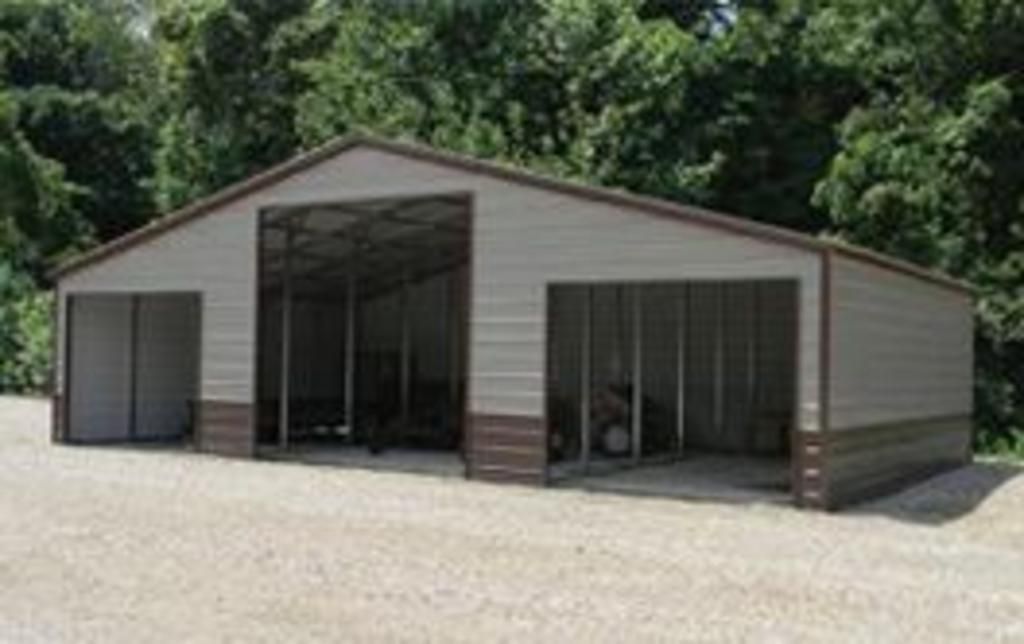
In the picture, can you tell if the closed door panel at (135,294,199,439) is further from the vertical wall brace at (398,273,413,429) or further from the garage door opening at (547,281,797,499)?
the garage door opening at (547,281,797,499)

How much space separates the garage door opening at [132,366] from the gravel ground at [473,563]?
15.5 ft

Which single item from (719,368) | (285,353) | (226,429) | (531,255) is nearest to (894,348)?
(531,255)

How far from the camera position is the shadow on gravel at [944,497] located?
15438 mm

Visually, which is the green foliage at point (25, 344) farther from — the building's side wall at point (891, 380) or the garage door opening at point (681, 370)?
the building's side wall at point (891, 380)

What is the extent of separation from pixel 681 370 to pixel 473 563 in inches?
422

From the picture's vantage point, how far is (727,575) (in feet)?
37.7

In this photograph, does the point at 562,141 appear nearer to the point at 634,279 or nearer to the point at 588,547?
the point at 634,279

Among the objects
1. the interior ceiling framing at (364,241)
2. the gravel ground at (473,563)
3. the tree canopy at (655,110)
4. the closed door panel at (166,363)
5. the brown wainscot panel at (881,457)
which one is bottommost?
the gravel ground at (473,563)

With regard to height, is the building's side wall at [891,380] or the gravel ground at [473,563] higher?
the building's side wall at [891,380]

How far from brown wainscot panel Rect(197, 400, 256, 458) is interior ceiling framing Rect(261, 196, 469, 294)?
6.44 feet

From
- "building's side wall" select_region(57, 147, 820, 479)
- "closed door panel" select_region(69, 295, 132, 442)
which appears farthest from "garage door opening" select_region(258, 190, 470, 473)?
"closed door panel" select_region(69, 295, 132, 442)

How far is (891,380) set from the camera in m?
17.5

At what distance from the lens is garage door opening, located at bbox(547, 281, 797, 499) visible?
827 inches

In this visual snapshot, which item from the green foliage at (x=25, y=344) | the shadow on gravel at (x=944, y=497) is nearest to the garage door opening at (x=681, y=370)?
the shadow on gravel at (x=944, y=497)
